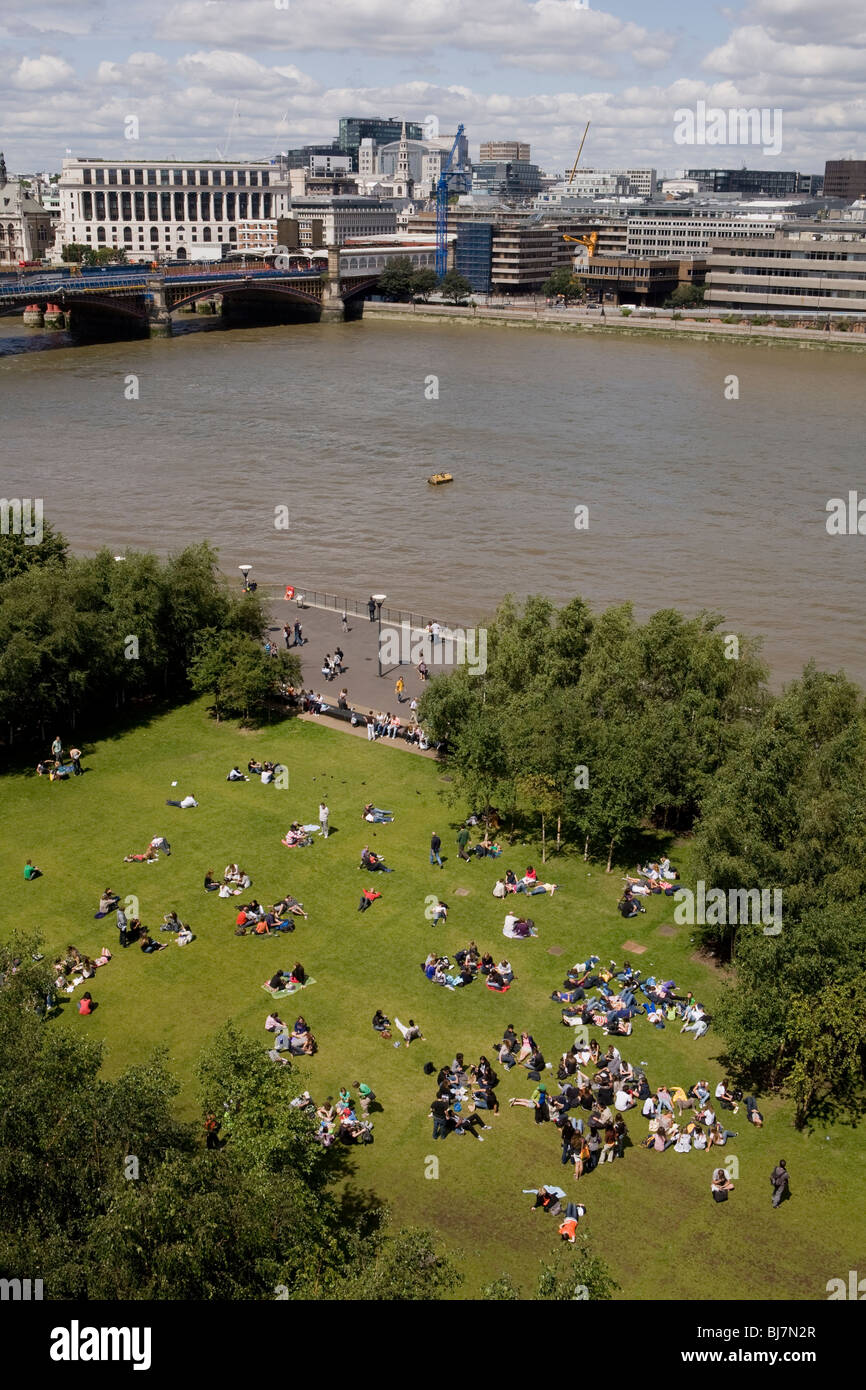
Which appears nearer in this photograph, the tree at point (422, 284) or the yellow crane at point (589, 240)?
the tree at point (422, 284)

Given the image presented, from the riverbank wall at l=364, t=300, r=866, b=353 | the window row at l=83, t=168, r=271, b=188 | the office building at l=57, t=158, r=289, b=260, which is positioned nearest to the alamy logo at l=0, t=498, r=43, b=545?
the riverbank wall at l=364, t=300, r=866, b=353

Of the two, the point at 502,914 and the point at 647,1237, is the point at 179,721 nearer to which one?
the point at 502,914

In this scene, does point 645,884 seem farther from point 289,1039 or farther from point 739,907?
point 289,1039

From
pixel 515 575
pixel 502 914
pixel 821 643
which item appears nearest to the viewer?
pixel 502 914

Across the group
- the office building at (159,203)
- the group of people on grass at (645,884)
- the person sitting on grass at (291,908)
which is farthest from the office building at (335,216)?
the person sitting on grass at (291,908)

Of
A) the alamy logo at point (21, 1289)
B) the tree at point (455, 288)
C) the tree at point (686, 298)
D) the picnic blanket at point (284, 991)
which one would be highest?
the tree at point (455, 288)

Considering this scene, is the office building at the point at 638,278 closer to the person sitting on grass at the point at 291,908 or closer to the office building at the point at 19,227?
the office building at the point at 19,227
